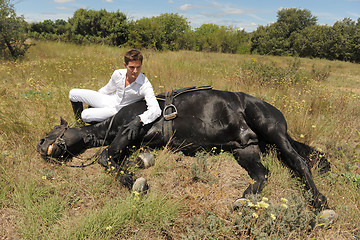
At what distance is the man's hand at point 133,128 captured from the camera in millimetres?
2635

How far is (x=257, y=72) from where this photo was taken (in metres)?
6.71

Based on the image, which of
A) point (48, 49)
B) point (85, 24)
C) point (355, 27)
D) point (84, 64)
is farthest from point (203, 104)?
point (355, 27)

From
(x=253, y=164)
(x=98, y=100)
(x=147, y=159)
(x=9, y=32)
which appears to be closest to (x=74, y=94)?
(x=98, y=100)

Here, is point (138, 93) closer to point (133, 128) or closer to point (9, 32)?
point (133, 128)

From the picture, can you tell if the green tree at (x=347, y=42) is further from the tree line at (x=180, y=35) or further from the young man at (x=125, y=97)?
the young man at (x=125, y=97)

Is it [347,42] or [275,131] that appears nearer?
[275,131]

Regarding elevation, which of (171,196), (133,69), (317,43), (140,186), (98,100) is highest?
(317,43)

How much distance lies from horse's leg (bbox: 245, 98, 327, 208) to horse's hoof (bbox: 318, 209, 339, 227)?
0.36m

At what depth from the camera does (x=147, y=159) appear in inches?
109

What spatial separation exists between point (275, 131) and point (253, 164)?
0.48m

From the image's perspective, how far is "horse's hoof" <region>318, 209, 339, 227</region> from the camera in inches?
72.6

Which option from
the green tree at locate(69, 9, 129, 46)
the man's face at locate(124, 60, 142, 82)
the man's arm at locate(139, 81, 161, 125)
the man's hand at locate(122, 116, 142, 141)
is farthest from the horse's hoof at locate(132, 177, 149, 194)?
the green tree at locate(69, 9, 129, 46)

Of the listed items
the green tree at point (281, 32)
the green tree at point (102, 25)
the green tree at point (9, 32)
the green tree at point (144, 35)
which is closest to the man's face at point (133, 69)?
the green tree at point (9, 32)

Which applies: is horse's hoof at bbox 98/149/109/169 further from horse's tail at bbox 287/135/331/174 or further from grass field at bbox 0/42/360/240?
horse's tail at bbox 287/135/331/174
